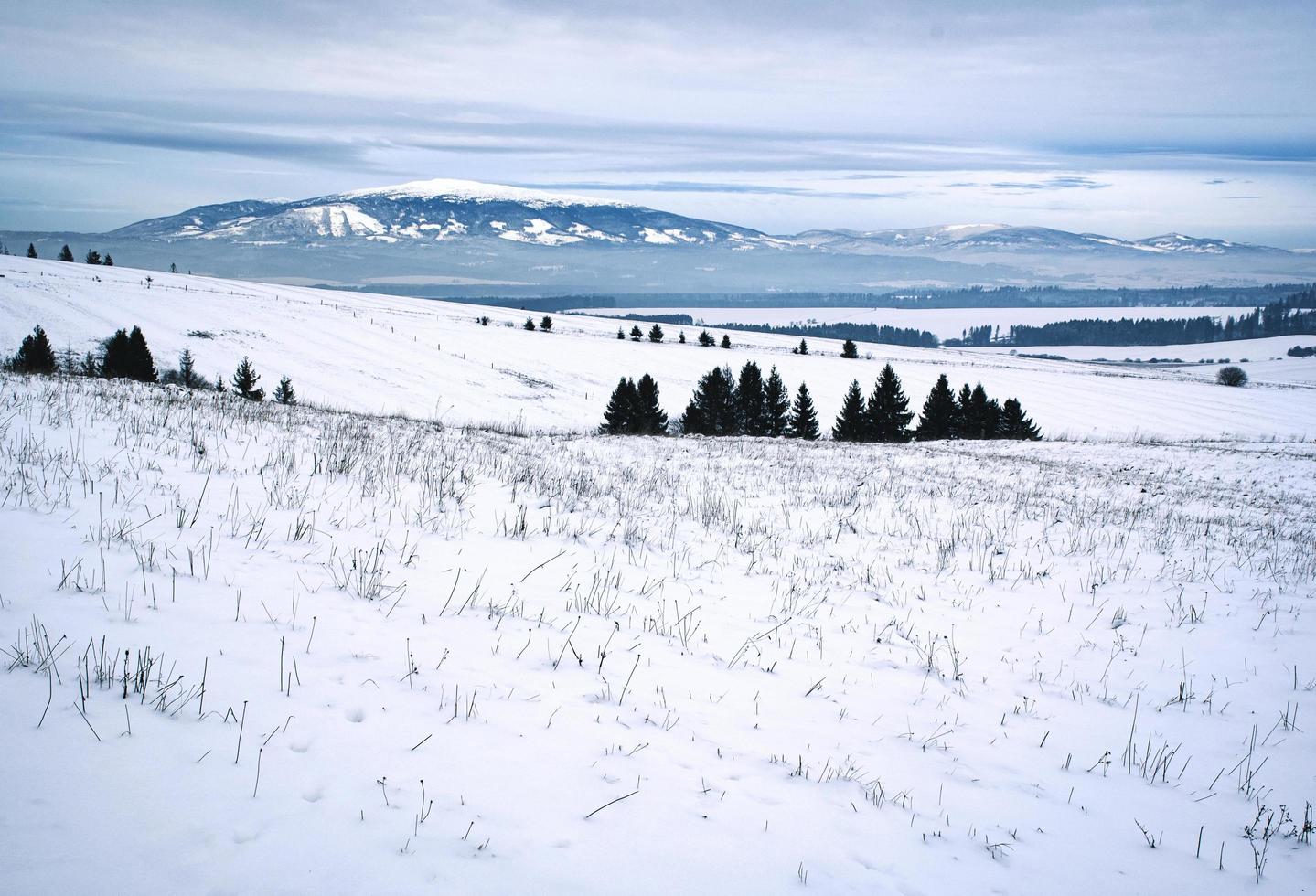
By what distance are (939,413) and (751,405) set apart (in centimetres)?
1735

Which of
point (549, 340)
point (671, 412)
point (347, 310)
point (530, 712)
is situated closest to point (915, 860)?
point (530, 712)

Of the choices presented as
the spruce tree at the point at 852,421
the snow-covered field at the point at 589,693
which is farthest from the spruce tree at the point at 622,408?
the snow-covered field at the point at 589,693

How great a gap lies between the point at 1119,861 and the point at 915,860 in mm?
1143

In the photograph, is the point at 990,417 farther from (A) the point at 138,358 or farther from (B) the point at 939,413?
(A) the point at 138,358

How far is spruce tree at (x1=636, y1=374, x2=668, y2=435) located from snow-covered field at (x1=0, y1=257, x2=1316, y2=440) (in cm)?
524

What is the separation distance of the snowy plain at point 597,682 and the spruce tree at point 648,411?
144ft

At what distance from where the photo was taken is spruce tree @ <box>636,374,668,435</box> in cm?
5575

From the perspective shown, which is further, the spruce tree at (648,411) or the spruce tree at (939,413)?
the spruce tree at (939,413)

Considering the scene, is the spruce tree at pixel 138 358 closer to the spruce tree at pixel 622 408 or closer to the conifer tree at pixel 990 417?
the spruce tree at pixel 622 408

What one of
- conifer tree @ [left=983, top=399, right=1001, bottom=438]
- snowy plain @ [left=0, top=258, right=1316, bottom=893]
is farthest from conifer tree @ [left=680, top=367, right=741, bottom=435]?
snowy plain @ [left=0, top=258, right=1316, bottom=893]

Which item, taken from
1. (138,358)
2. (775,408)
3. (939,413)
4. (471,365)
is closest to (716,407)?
(775,408)

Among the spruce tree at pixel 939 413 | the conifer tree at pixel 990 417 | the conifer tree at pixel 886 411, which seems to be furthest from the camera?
the conifer tree at pixel 886 411

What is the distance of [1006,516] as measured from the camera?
38.3 feet

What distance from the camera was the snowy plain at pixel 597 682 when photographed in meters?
3.17
